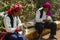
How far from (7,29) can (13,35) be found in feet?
0.74

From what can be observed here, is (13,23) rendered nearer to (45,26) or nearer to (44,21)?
(44,21)

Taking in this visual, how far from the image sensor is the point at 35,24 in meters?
7.40

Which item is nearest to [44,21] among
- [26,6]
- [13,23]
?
[26,6]

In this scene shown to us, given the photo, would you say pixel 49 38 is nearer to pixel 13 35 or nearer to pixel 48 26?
pixel 48 26

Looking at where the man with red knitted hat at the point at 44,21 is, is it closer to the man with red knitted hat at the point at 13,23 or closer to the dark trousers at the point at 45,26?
the dark trousers at the point at 45,26

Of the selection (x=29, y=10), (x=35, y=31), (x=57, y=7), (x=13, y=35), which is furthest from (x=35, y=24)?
(x=57, y=7)

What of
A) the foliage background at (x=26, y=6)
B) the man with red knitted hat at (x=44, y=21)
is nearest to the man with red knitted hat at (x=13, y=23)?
the man with red knitted hat at (x=44, y=21)

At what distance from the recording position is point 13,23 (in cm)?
567

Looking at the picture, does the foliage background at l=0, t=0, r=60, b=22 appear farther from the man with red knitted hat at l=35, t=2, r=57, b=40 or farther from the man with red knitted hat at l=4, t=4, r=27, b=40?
the man with red knitted hat at l=4, t=4, r=27, b=40

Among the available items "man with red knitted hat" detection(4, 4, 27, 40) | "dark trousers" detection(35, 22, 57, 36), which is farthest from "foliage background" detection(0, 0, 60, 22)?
"man with red knitted hat" detection(4, 4, 27, 40)

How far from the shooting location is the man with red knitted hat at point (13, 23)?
17.9 ft

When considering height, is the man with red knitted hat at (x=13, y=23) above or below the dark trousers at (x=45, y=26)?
above

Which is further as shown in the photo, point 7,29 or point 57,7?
point 57,7

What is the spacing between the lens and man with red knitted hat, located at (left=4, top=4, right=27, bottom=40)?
17.9ft
